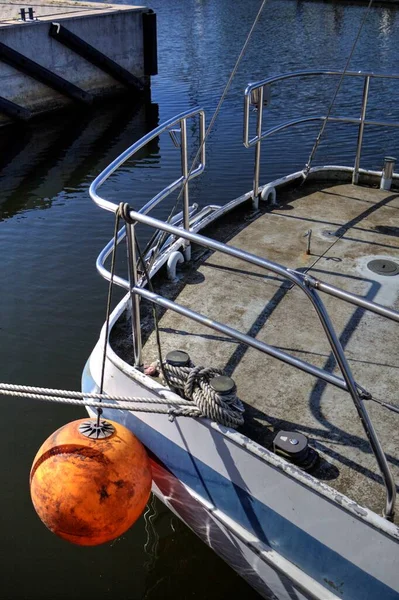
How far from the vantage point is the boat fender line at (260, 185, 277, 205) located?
6.35 meters

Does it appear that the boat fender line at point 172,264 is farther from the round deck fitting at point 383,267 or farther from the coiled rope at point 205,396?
the round deck fitting at point 383,267

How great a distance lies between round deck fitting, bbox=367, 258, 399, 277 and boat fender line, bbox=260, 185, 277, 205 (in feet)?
5.06

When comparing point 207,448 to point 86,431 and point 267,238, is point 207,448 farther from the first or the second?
point 267,238

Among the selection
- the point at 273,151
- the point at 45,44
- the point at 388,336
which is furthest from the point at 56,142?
the point at 388,336

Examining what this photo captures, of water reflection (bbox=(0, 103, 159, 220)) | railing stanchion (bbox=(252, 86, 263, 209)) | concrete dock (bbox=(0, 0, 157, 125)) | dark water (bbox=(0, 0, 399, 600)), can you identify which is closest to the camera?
dark water (bbox=(0, 0, 399, 600))

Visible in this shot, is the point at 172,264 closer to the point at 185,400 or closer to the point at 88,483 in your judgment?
the point at 185,400

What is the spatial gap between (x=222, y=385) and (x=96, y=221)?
7190mm

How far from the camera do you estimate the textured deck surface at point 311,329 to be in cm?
355

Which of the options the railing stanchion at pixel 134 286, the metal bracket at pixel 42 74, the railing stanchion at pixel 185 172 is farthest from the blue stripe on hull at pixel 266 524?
the metal bracket at pixel 42 74

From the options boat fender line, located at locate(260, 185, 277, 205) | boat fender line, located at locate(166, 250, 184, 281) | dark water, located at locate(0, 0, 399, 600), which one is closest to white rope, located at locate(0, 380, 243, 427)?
boat fender line, located at locate(166, 250, 184, 281)

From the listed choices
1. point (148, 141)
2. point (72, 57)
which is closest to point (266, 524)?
point (148, 141)

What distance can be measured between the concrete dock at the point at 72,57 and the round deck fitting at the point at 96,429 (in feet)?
47.4

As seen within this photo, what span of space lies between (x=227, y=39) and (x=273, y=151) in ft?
50.1

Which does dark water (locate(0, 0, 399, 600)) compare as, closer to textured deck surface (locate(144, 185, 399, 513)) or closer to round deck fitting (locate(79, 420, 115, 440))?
textured deck surface (locate(144, 185, 399, 513))
